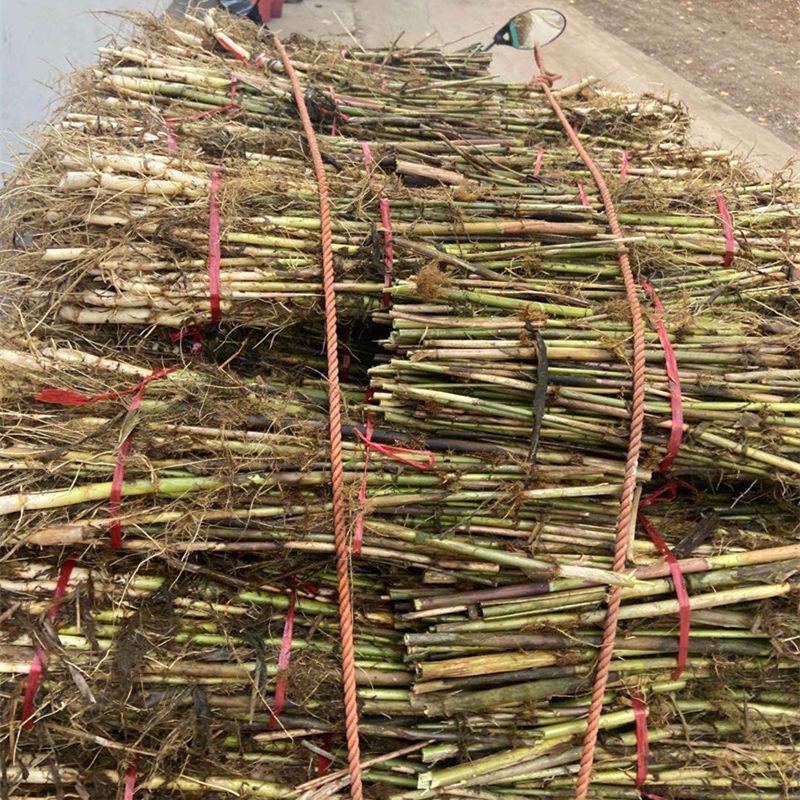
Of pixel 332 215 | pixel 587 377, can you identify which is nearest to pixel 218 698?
pixel 587 377

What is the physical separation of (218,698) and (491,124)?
297 centimetres

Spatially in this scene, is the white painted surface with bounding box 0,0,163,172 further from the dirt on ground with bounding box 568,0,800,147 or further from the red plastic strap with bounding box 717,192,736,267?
the dirt on ground with bounding box 568,0,800,147

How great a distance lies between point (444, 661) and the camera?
80.4 inches

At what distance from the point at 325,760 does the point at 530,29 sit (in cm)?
456

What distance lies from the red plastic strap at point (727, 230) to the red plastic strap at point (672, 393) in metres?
0.62

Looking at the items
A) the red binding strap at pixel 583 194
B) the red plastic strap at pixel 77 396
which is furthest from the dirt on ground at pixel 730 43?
the red plastic strap at pixel 77 396

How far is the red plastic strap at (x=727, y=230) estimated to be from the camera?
2811mm

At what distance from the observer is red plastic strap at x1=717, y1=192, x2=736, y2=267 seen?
111 inches

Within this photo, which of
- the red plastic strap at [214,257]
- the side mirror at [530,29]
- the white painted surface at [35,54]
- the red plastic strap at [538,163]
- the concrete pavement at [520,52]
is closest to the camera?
the red plastic strap at [214,257]

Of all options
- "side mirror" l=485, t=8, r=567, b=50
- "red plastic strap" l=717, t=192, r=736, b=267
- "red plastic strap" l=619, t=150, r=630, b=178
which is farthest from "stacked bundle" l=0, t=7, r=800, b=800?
"side mirror" l=485, t=8, r=567, b=50

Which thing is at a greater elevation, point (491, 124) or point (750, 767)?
point (491, 124)

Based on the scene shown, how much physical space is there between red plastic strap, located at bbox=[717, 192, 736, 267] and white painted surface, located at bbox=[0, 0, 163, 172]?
3.01m

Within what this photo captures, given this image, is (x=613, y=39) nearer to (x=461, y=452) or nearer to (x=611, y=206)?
(x=611, y=206)

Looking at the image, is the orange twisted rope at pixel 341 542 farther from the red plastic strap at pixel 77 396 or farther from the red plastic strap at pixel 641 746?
the red plastic strap at pixel 641 746
